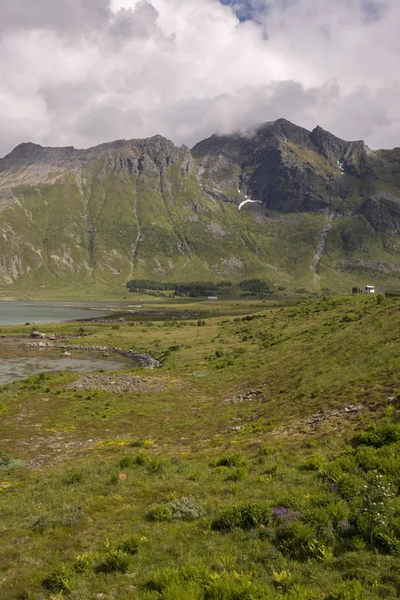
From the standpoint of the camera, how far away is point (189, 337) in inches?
4117

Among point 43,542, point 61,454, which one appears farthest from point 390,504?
point 61,454

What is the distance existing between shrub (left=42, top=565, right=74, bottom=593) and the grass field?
0.03 meters

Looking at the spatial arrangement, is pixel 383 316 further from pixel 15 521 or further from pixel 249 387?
pixel 15 521

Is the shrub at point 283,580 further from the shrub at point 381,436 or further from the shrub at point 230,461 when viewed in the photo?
the shrub at point 381,436

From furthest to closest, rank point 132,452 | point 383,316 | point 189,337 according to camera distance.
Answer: point 189,337
point 383,316
point 132,452

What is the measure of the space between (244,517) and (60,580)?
5998 millimetres

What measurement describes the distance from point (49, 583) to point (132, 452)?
14674 mm

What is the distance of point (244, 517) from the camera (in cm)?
1314

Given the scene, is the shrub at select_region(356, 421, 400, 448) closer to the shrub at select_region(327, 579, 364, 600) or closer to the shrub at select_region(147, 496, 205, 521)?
the shrub at select_region(147, 496, 205, 521)

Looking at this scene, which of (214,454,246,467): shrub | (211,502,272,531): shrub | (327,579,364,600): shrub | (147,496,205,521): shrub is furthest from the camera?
(214,454,246,467): shrub

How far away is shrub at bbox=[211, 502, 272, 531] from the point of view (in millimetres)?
12953

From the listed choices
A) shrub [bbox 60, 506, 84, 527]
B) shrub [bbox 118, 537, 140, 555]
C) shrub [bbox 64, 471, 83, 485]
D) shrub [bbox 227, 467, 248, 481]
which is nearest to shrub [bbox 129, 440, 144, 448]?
shrub [bbox 64, 471, 83, 485]

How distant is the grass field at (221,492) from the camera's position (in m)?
10.3

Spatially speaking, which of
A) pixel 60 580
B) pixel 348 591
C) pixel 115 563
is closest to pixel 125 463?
pixel 115 563
